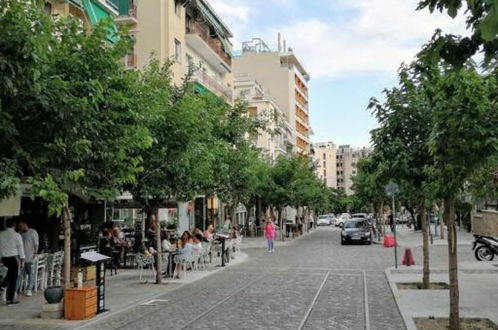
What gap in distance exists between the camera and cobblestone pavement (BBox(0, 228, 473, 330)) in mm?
10984

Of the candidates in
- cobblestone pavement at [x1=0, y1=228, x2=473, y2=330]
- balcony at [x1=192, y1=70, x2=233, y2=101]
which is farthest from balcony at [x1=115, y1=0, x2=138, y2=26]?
cobblestone pavement at [x1=0, y1=228, x2=473, y2=330]

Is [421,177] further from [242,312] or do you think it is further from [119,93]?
[119,93]

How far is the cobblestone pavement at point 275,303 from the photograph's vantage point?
10984mm

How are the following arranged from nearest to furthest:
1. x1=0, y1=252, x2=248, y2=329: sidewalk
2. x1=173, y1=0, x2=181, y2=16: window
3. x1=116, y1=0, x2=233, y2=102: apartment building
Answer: x1=0, y1=252, x2=248, y2=329: sidewalk
x1=116, y1=0, x2=233, y2=102: apartment building
x1=173, y1=0, x2=181, y2=16: window

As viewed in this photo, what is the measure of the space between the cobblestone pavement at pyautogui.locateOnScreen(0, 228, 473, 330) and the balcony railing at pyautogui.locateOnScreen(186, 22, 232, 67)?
24.4 metres

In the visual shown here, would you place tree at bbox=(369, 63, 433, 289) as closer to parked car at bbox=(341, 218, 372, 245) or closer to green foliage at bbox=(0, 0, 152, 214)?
green foliage at bbox=(0, 0, 152, 214)

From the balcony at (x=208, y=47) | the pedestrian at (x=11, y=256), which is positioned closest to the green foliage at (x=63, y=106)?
Answer: the pedestrian at (x=11, y=256)

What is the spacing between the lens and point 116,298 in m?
14.4

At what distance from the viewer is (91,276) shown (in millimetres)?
18109

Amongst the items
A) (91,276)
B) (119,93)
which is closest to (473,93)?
(119,93)

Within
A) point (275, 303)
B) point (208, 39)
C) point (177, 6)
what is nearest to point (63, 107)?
point (275, 303)

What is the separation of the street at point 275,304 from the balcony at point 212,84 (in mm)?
22352

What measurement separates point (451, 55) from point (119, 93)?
656 centimetres

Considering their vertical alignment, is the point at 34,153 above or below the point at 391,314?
above
